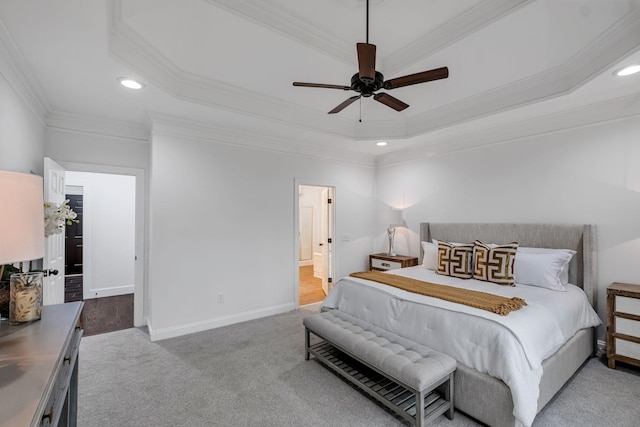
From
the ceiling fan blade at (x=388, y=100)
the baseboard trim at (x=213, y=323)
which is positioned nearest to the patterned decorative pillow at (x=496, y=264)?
the ceiling fan blade at (x=388, y=100)

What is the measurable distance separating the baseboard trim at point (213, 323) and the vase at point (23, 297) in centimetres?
217

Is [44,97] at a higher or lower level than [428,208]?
higher

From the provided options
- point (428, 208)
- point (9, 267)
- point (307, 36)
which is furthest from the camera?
point (428, 208)

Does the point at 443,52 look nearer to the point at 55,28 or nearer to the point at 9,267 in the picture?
the point at 55,28

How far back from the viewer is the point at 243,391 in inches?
97.2

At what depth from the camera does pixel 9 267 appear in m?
1.71

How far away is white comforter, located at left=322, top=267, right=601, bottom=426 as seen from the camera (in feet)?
6.37

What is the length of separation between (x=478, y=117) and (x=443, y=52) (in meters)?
1.25

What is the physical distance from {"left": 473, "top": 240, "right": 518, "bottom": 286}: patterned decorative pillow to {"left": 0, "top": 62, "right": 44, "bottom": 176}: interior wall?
4352 millimetres

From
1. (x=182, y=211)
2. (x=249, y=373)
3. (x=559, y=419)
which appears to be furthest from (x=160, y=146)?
(x=559, y=419)

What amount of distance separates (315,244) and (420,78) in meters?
6.81

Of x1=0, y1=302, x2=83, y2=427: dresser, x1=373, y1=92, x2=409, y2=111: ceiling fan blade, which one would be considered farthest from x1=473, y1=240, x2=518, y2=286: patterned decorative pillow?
x1=0, y1=302, x2=83, y2=427: dresser

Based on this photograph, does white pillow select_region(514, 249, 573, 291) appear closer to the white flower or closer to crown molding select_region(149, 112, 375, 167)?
crown molding select_region(149, 112, 375, 167)

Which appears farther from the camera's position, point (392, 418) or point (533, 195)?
point (533, 195)
